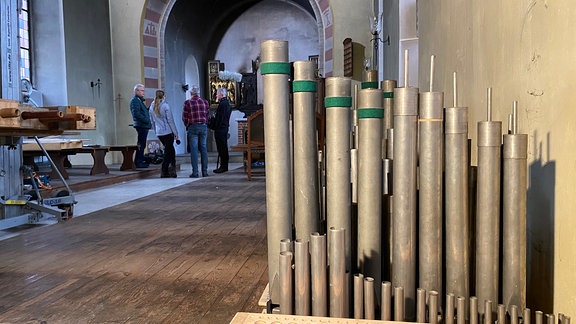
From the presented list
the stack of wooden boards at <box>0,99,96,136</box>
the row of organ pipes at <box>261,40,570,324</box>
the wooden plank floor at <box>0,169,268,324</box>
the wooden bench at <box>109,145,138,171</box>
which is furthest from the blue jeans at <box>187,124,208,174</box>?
the row of organ pipes at <box>261,40,570,324</box>

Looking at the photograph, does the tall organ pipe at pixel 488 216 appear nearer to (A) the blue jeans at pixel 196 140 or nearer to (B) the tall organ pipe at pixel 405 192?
(B) the tall organ pipe at pixel 405 192

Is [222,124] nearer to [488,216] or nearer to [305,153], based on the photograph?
[305,153]

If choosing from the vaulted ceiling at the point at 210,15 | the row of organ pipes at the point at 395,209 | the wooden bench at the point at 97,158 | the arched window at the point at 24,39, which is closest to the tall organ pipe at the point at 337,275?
the row of organ pipes at the point at 395,209

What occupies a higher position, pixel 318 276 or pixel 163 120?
pixel 163 120

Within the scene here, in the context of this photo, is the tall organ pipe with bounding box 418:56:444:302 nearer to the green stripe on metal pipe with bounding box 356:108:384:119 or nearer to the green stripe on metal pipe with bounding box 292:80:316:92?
the green stripe on metal pipe with bounding box 356:108:384:119

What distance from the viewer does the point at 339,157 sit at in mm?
1217

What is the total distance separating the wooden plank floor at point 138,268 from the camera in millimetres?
1552

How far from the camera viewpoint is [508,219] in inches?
43.3

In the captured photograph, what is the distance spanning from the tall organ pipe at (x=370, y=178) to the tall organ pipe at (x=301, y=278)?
0.18 meters

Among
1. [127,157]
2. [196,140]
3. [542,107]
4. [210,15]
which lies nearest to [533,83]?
[542,107]

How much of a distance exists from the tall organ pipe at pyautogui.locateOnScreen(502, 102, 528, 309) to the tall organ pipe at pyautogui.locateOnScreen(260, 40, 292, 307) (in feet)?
1.71

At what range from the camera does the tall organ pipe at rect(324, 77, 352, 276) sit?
1.20 metres

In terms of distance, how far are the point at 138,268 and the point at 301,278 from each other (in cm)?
115

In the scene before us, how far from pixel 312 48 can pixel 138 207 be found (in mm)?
10432
